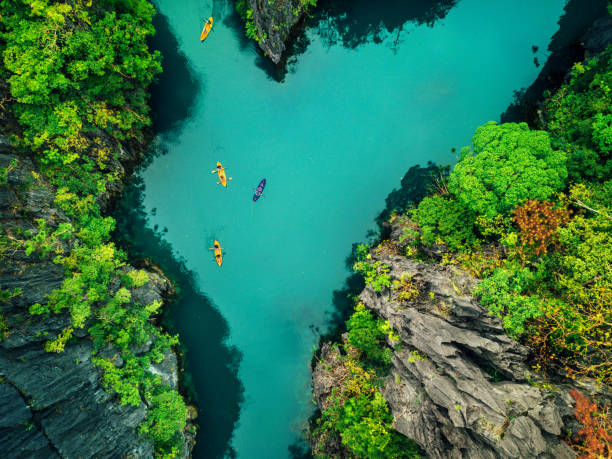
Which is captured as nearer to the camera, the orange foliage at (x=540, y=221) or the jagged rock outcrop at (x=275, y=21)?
the orange foliage at (x=540, y=221)

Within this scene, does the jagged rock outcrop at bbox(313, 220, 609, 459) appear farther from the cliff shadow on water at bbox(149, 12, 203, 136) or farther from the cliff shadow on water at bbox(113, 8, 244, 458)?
the cliff shadow on water at bbox(149, 12, 203, 136)

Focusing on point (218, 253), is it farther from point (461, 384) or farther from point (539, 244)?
point (539, 244)

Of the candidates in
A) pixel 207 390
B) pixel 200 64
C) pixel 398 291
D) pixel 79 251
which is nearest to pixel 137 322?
pixel 79 251

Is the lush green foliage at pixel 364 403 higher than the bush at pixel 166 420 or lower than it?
higher

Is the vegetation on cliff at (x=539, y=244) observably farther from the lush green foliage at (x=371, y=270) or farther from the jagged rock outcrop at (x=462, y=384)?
the jagged rock outcrop at (x=462, y=384)

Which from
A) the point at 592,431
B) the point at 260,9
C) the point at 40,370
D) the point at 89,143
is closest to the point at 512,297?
the point at 592,431

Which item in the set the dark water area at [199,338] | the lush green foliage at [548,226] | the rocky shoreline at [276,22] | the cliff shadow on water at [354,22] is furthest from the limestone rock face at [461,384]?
the rocky shoreline at [276,22]
